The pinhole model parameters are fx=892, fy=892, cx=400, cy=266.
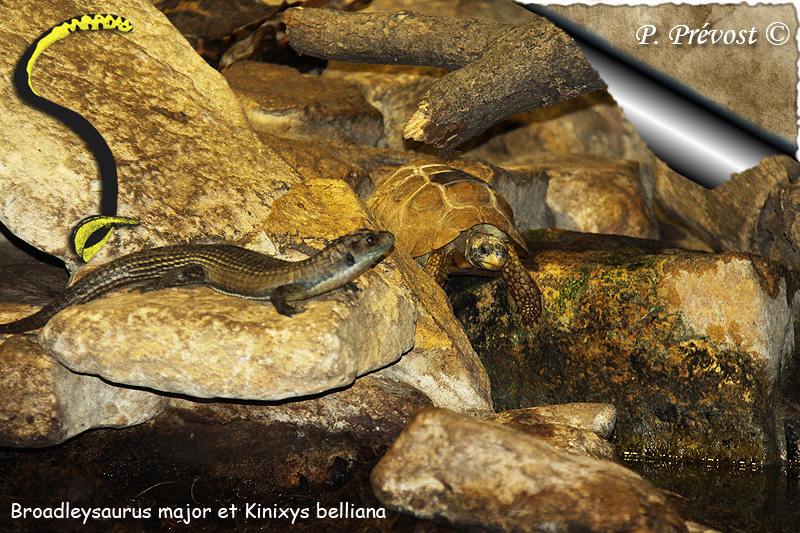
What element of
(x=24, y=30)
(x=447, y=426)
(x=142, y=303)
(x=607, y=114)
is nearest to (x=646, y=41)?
(x=447, y=426)

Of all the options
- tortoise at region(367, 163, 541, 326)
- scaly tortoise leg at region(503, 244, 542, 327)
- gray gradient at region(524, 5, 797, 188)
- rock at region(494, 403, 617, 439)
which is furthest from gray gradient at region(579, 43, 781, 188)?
rock at region(494, 403, 617, 439)

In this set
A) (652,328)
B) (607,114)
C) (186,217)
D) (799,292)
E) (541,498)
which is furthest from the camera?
(607,114)

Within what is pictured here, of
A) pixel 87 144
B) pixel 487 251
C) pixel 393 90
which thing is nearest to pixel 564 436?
pixel 487 251

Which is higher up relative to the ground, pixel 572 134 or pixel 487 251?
pixel 572 134

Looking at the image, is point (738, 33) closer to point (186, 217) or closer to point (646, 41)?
point (646, 41)

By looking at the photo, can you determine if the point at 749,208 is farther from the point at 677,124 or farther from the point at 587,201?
the point at 587,201

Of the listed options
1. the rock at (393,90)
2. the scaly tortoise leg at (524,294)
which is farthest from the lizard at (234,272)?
the rock at (393,90)

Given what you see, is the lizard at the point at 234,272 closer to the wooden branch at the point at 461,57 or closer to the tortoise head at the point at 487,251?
the tortoise head at the point at 487,251
